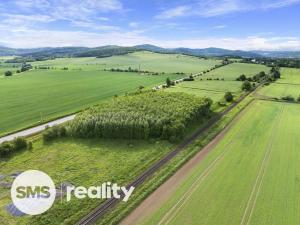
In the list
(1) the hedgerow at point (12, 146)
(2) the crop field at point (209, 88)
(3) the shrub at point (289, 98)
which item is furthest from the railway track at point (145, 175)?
(3) the shrub at point (289, 98)

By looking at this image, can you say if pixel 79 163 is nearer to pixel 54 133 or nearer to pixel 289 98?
pixel 54 133

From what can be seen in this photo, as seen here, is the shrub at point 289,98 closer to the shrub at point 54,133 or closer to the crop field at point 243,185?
the crop field at point 243,185

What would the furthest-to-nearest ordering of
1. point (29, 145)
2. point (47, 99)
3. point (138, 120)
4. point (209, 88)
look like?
point (209, 88) → point (47, 99) → point (138, 120) → point (29, 145)

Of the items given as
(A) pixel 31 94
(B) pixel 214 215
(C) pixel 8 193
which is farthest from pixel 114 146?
(A) pixel 31 94

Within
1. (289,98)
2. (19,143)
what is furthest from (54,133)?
(289,98)

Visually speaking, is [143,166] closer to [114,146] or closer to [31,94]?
[114,146]

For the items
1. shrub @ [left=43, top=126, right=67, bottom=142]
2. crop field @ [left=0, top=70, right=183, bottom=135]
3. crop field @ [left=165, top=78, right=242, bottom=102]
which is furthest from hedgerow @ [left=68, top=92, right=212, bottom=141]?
crop field @ [left=165, top=78, right=242, bottom=102]

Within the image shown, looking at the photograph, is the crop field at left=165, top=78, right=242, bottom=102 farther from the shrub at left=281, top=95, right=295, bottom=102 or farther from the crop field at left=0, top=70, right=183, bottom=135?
the crop field at left=0, top=70, right=183, bottom=135
